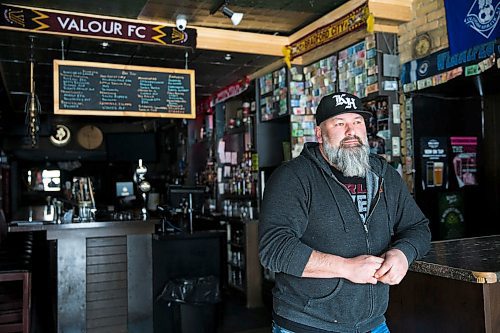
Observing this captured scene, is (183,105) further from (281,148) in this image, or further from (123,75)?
(281,148)

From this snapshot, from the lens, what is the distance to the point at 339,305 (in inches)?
76.8

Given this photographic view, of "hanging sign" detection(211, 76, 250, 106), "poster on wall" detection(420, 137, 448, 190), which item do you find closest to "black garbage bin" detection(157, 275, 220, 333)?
"poster on wall" detection(420, 137, 448, 190)

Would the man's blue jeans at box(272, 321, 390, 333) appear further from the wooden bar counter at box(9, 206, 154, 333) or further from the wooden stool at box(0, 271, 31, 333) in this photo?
the wooden bar counter at box(9, 206, 154, 333)

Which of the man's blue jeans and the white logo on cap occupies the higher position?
the white logo on cap

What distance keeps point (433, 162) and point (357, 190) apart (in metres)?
2.73

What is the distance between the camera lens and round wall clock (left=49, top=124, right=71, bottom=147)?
11.6m

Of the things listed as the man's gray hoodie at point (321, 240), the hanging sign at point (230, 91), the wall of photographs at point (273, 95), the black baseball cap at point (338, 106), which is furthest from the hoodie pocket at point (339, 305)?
the hanging sign at point (230, 91)

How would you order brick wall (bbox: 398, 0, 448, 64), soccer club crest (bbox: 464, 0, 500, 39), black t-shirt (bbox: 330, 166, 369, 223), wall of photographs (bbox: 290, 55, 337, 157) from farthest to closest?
wall of photographs (bbox: 290, 55, 337, 157)
brick wall (bbox: 398, 0, 448, 64)
soccer club crest (bbox: 464, 0, 500, 39)
black t-shirt (bbox: 330, 166, 369, 223)

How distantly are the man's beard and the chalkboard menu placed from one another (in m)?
3.67

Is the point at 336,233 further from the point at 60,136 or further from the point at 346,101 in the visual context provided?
the point at 60,136

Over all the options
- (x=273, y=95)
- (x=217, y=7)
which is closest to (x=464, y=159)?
(x=273, y=95)

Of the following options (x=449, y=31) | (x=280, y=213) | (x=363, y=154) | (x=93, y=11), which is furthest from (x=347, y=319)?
(x=93, y=11)

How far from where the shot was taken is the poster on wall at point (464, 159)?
472 centimetres

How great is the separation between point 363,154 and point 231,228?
16.8 ft
